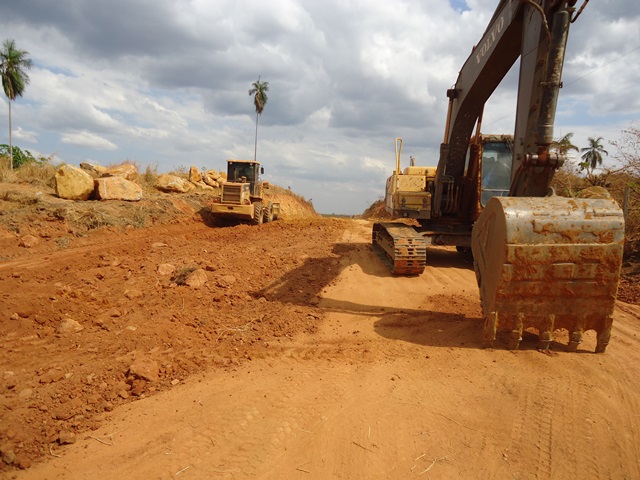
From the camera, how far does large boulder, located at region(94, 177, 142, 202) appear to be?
16.4m

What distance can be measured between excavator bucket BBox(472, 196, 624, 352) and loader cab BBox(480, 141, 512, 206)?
15.4ft

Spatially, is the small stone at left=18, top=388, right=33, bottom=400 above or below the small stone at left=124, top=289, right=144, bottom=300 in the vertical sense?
below

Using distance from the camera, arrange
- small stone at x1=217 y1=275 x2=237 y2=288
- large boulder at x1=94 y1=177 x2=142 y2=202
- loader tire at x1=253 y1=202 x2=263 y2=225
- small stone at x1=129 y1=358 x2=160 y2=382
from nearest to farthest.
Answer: small stone at x1=129 y1=358 x2=160 y2=382
small stone at x1=217 y1=275 x2=237 y2=288
large boulder at x1=94 y1=177 x2=142 y2=202
loader tire at x1=253 y1=202 x2=263 y2=225

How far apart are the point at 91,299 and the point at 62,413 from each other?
331cm

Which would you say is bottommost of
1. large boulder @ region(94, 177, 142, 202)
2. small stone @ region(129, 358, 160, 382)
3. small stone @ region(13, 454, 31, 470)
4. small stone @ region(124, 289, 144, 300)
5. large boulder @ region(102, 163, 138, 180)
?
small stone @ region(13, 454, 31, 470)

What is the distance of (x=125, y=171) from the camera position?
68.2ft

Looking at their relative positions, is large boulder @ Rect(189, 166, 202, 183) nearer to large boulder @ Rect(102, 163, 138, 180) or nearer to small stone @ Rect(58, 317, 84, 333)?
large boulder @ Rect(102, 163, 138, 180)

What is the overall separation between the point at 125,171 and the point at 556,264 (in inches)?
815

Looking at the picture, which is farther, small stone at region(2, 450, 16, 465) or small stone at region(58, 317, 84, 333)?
small stone at region(58, 317, 84, 333)

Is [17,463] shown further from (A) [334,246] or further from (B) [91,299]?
(A) [334,246]

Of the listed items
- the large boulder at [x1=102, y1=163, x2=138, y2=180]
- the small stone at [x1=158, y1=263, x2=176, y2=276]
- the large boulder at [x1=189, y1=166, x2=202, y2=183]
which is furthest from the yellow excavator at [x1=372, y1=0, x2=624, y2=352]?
the large boulder at [x1=189, y1=166, x2=202, y2=183]

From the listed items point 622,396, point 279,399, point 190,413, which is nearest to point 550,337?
point 622,396

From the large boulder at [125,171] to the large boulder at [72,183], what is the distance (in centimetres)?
384

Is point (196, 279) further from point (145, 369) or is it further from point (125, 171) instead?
point (125, 171)
